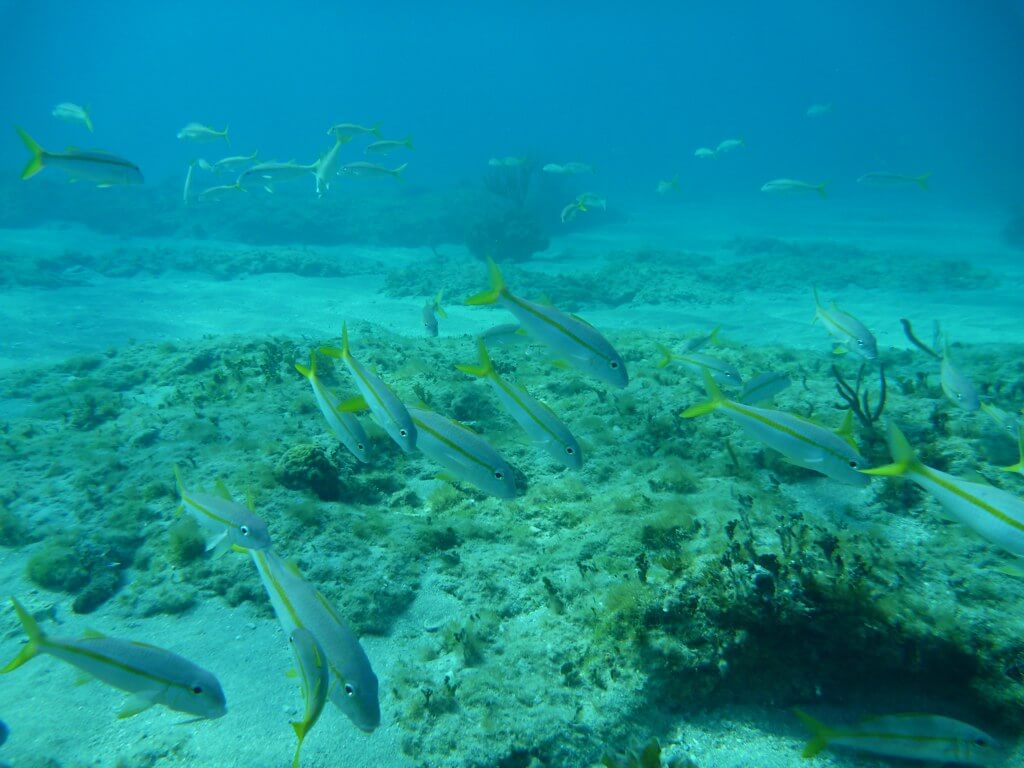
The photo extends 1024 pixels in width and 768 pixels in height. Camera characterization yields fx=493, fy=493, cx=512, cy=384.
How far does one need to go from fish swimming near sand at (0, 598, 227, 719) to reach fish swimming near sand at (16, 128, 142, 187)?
635 centimetres

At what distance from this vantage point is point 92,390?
25.4 feet

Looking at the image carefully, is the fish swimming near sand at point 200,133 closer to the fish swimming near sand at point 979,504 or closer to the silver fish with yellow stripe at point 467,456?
the silver fish with yellow stripe at point 467,456

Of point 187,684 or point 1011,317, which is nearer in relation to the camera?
point 187,684

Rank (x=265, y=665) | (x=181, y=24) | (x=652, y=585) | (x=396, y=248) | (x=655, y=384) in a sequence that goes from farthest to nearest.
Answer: (x=181, y=24), (x=396, y=248), (x=655, y=384), (x=265, y=665), (x=652, y=585)

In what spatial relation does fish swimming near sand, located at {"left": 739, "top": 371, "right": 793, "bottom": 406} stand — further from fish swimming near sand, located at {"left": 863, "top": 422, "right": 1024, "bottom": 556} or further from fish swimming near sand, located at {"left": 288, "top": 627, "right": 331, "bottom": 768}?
fish swimming near sand, located at {"left": 288, "top": 627, "right": 331, "bottom": 768}

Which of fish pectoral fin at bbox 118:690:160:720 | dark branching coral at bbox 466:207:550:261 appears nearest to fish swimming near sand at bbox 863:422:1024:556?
fish pectoral fin at bbox 118:690:160:720

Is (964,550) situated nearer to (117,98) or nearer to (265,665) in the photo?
(265,665)

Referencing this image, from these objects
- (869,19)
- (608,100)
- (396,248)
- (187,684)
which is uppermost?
(869,19)

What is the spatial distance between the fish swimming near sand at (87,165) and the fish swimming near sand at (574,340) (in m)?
6.32

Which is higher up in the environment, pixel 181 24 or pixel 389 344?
pixel 181 24

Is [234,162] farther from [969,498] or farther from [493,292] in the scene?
[969,498]

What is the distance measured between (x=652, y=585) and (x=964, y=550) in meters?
2.36

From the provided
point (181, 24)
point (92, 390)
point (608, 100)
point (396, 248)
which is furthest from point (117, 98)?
point (92, 390)

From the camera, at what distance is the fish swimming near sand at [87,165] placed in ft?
20.4
